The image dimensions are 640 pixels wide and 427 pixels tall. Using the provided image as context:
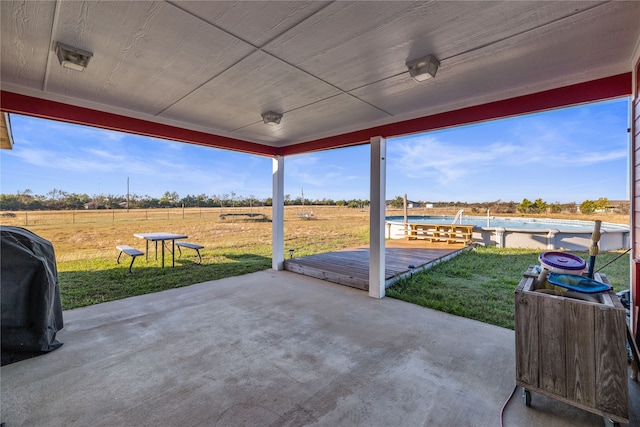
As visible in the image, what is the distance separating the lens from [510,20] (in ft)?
5.34

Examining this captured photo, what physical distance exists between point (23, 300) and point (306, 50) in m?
3.17

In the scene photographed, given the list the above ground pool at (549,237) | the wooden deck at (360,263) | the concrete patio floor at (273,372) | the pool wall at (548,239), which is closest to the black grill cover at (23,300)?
the concrete patio floor at (273,372)

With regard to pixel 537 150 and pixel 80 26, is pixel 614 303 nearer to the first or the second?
pixel 80 26

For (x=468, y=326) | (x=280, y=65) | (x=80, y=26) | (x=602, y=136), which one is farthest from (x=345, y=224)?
(x=602, y=136)

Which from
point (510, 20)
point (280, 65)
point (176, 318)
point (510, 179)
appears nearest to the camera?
point (510, 20)

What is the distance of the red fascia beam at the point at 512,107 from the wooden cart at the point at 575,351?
176 centimetres

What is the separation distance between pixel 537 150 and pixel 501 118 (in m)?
12.4

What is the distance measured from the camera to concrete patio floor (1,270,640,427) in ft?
5.40

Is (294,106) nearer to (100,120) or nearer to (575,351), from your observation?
(100,120)

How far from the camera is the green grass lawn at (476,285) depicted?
3416 millimetres

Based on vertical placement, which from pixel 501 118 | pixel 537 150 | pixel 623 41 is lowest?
pixel 501 118

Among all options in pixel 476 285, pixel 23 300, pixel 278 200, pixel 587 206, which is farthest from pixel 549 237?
pixel 23 300

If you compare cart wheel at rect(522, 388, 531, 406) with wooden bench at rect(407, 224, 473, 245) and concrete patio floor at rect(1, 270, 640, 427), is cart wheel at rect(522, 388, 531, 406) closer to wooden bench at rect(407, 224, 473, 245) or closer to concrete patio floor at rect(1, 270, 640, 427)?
concrete patio floor at rect(1, 270, 640, 427)

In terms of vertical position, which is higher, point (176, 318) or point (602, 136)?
point (602, 136)
